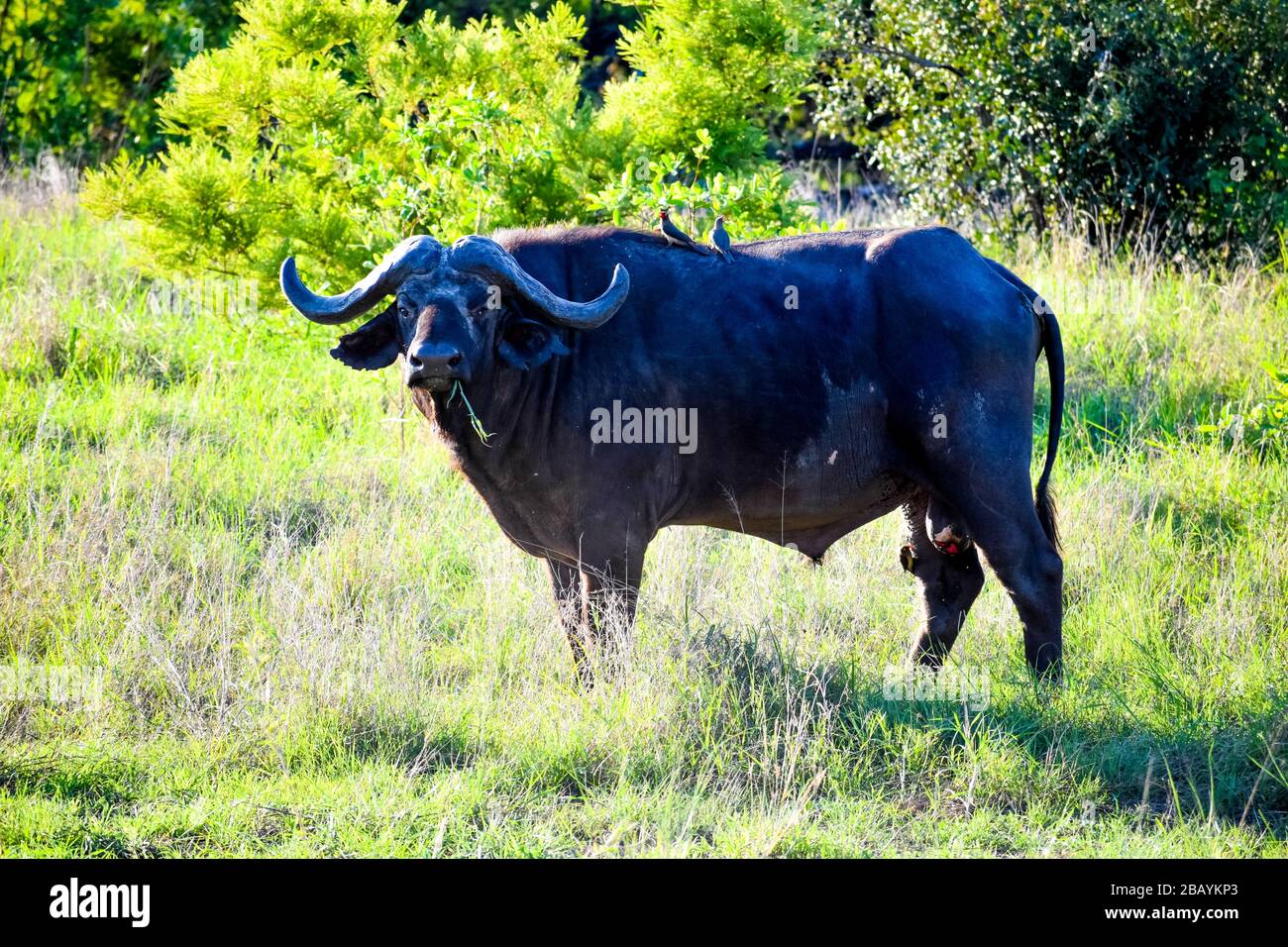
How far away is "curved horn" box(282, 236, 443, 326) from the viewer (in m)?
5.32

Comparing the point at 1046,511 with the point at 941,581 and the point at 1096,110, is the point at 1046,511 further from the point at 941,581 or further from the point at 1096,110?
the point at 1096,110

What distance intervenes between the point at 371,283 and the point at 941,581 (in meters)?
2.76

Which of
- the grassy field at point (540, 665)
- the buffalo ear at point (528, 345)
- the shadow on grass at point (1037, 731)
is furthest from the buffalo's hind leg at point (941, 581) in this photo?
the buffalo ear at point (528, 345)

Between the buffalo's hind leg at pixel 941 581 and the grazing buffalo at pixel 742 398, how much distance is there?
24 cm

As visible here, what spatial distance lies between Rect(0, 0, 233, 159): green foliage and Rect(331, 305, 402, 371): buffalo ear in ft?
27.0

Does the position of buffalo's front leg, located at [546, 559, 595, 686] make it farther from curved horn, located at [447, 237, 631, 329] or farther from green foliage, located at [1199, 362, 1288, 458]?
green foliage, located at [1199, 362, 1288, 458]

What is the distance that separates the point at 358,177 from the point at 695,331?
11.0ft

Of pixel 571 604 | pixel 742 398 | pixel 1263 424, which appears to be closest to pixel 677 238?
pixel 742 398

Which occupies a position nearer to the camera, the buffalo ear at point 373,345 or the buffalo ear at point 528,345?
the buffalo ear at point 528,345

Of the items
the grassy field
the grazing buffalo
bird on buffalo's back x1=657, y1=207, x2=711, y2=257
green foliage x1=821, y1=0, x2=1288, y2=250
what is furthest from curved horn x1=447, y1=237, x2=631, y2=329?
green foliage x1=821, y1=0, x2=1288, y2=250

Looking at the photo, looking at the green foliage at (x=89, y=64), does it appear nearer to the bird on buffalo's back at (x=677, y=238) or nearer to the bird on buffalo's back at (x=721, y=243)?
the bird on buffalo's back at (x=677, y=238)

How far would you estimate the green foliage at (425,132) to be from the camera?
8.41 meters
